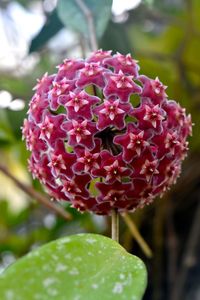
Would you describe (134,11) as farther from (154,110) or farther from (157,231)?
(154,110)

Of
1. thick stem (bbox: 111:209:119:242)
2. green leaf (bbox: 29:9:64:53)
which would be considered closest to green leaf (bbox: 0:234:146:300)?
thick stem (bbox: 111:209:119:242)

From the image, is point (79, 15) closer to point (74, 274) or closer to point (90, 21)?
point (90, 21)

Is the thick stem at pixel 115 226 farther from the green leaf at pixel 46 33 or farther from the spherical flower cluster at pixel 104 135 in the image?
the green leaf at pixel 46 33

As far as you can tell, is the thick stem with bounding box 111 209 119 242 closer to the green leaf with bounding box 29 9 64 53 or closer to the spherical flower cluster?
the spherical flower cluster

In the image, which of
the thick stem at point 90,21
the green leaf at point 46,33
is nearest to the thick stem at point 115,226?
the thick stem at point 90,21

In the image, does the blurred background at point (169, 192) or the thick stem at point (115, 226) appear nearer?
the thick stem at point (115, 226)
